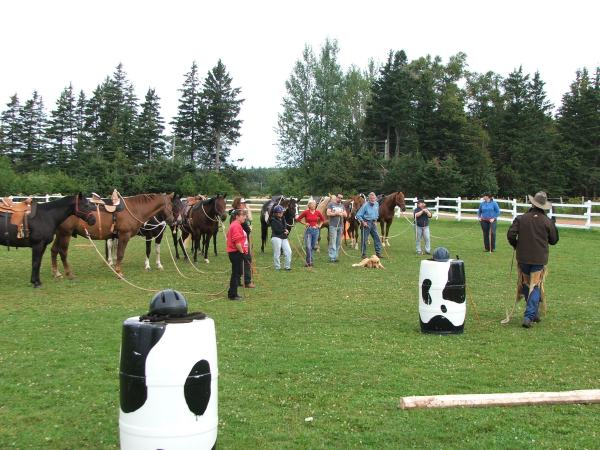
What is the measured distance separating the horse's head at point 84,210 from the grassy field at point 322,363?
4.91 ft

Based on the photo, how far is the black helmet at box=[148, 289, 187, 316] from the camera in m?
3.83

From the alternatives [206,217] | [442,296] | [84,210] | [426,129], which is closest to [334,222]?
[206,217]

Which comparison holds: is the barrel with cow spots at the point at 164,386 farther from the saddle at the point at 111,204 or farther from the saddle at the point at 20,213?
the saddle at the point at 111,204

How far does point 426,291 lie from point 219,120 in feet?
196

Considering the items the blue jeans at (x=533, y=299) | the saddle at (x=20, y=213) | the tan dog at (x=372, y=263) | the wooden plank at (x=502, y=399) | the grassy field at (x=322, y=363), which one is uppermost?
the saddle at (x=20, y=213)

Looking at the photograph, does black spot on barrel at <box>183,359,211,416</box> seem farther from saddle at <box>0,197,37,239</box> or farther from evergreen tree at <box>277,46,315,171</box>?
evergreen tree at <box>277,46,315,171</box>

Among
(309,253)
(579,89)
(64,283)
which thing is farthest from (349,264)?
(579,89)

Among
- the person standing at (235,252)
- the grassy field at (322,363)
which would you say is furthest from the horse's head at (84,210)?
the person standing at (235,252)

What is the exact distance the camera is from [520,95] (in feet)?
223

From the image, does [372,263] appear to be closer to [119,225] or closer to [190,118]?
[119,225]

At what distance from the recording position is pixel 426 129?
61.6 m

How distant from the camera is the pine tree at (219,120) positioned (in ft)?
217

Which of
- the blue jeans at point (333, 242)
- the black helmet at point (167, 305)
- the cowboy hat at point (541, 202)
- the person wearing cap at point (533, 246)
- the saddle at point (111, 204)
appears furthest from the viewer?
the blue jeans at point (333, 242)

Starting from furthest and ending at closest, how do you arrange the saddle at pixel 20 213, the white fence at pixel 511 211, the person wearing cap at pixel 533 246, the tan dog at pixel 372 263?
the white fence at pixel 511 211 < the tan dog at pixel 372 263 < the saddle at pixel 20 213 < the person wearing cap at pixel 533 246
